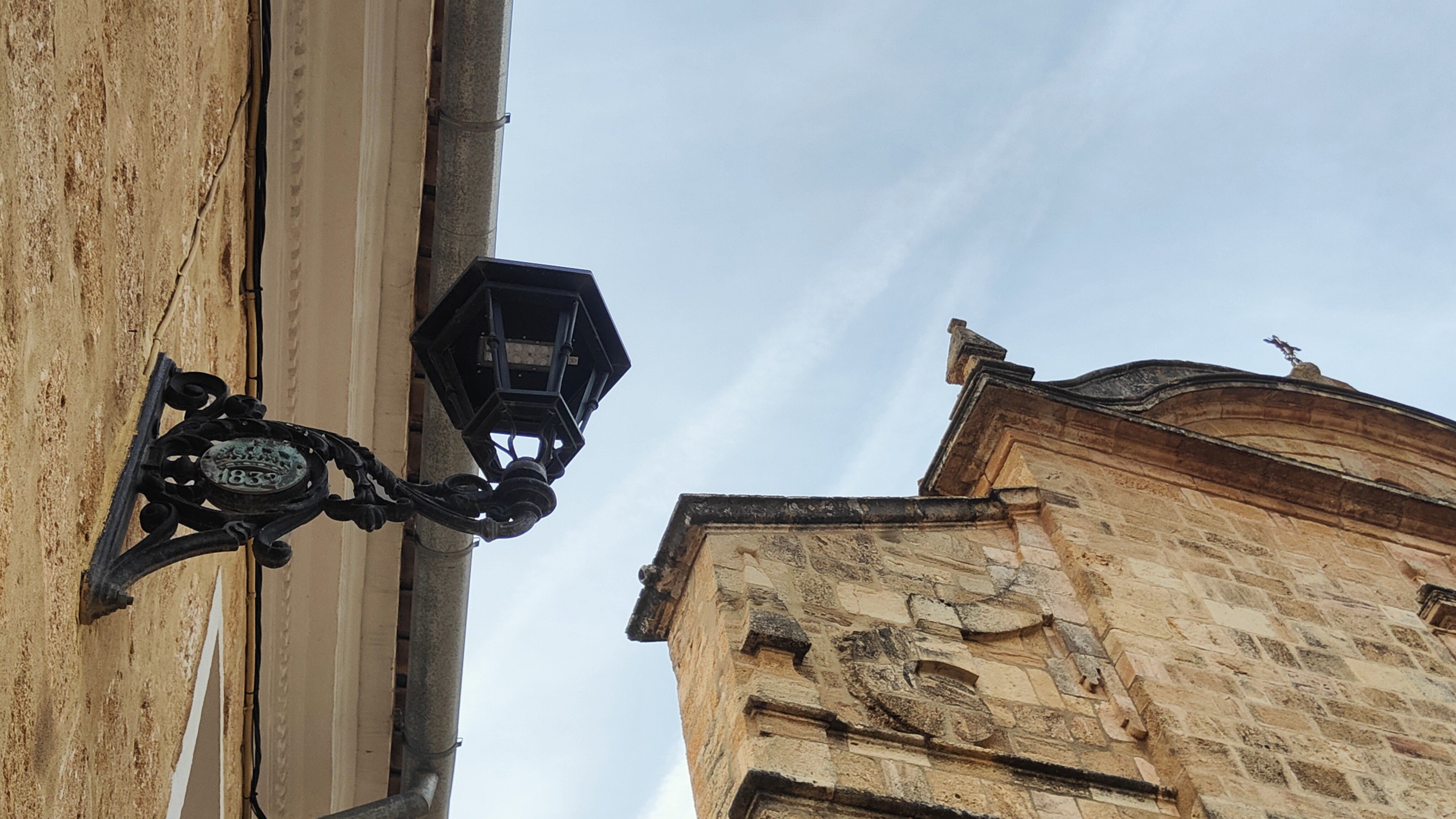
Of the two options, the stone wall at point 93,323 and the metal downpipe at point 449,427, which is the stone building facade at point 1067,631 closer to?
the metal downpipe at point 449,427

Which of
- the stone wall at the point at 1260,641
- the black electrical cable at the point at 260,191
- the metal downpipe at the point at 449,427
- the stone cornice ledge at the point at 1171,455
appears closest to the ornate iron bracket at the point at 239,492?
the black electrical cable at the point at 260,191

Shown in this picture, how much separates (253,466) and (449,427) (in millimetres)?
2615

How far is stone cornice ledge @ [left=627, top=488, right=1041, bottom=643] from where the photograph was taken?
5781 mm

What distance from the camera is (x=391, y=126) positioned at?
15.5 feet

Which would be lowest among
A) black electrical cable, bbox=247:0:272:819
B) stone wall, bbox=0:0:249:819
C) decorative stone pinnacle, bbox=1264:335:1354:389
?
stone wall, bbox=0:0:249:819

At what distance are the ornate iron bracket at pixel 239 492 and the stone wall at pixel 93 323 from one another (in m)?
0.06

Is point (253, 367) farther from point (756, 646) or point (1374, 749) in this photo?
point (1374, 749)

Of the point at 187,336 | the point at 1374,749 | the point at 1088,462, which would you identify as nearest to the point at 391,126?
the point at 187,336

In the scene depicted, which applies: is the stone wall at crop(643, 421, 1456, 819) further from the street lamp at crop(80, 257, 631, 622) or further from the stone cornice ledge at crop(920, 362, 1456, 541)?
the street lamp at crop(80, 257, 631, 622)

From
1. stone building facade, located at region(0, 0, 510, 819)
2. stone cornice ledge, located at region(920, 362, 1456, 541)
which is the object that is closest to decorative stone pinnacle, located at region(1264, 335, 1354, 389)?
stone cornice ledge, located at region(920, 362, 1456, 541)

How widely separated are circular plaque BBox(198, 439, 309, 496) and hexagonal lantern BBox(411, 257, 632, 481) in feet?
1.55

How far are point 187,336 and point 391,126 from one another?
69.9 inches

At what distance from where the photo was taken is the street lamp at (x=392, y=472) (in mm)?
2482

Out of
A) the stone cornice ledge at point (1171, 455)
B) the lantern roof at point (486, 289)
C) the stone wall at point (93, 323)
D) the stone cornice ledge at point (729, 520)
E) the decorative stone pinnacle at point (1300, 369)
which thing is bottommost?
the stone wall at point (93, 323)
